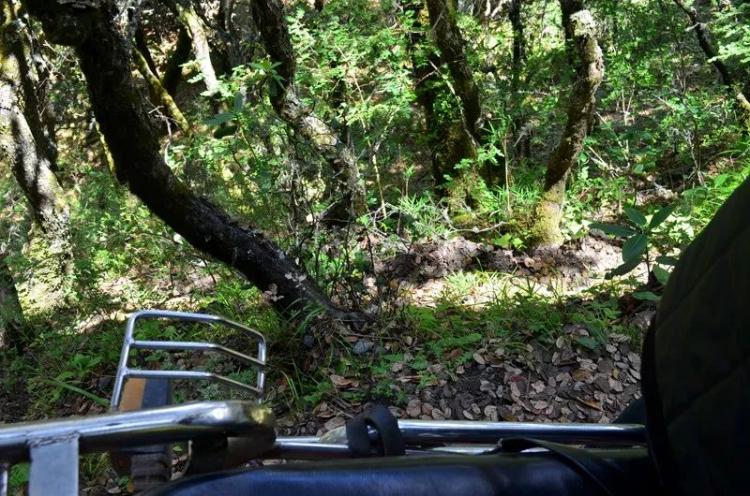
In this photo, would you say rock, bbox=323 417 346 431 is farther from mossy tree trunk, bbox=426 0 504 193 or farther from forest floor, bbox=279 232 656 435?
mossy tree trunk, bbox=426 0 504 193

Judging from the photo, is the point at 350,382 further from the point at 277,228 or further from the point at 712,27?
the point at 712,27

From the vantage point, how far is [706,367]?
1.08 m

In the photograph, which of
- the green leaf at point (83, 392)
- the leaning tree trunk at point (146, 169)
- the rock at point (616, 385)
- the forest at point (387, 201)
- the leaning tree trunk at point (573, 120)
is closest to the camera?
the leaning tree trunk at point (146, 169)

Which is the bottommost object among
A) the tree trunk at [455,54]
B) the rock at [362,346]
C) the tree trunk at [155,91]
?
the rock at [362,346]

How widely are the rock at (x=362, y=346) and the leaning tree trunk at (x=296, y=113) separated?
130cm

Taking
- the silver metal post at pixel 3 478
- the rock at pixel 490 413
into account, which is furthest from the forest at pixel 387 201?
the silver metal post at pixel 3 478

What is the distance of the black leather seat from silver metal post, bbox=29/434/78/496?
0.15 meters

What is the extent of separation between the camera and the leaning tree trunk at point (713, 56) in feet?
23.2

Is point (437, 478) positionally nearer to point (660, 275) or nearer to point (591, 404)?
point (591, 404)

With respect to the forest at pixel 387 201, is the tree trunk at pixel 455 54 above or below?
above

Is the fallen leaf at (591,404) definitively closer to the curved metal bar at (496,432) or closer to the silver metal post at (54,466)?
the curved metal bar at (496,432)

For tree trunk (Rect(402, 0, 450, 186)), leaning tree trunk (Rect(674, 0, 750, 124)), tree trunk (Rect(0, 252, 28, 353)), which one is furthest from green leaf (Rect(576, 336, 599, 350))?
tree trunk (Rect(0, 252, 28, 353))

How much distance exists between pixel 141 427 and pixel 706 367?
97cm

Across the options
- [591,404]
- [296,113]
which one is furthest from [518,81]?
[591,404]
